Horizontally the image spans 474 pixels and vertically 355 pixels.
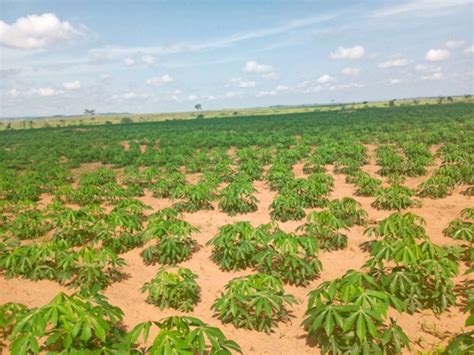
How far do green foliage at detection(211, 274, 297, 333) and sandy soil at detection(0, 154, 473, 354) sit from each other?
0.43ft

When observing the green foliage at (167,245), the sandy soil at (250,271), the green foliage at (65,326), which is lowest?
the sandy soil at (250,271)

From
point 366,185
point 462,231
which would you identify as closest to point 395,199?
point 366,185

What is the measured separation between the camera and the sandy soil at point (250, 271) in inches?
189

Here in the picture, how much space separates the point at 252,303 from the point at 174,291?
1.50 meters

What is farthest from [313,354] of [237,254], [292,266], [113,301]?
[113,301]

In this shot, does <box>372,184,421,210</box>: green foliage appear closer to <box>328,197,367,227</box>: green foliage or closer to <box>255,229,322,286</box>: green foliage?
<box>328,197,367,227</box>: green foliage

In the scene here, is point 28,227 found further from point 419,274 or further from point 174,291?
point 419,274

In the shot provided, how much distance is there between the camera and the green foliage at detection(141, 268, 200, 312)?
558 centimetres

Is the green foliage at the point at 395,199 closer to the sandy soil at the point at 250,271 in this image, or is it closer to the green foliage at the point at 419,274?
the sandy soil at the point at 250,271

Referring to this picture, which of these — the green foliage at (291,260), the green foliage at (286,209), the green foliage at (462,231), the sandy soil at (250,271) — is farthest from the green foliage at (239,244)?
the green foliage at (462,231)

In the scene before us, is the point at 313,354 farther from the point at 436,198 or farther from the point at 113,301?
the point at 436,198

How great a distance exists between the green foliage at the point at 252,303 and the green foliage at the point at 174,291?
0.67 meters

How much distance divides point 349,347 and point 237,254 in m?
2.94

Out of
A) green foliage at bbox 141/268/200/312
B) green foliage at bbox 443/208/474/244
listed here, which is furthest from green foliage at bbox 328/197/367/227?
green foliage at bbox 141/268/200/312
